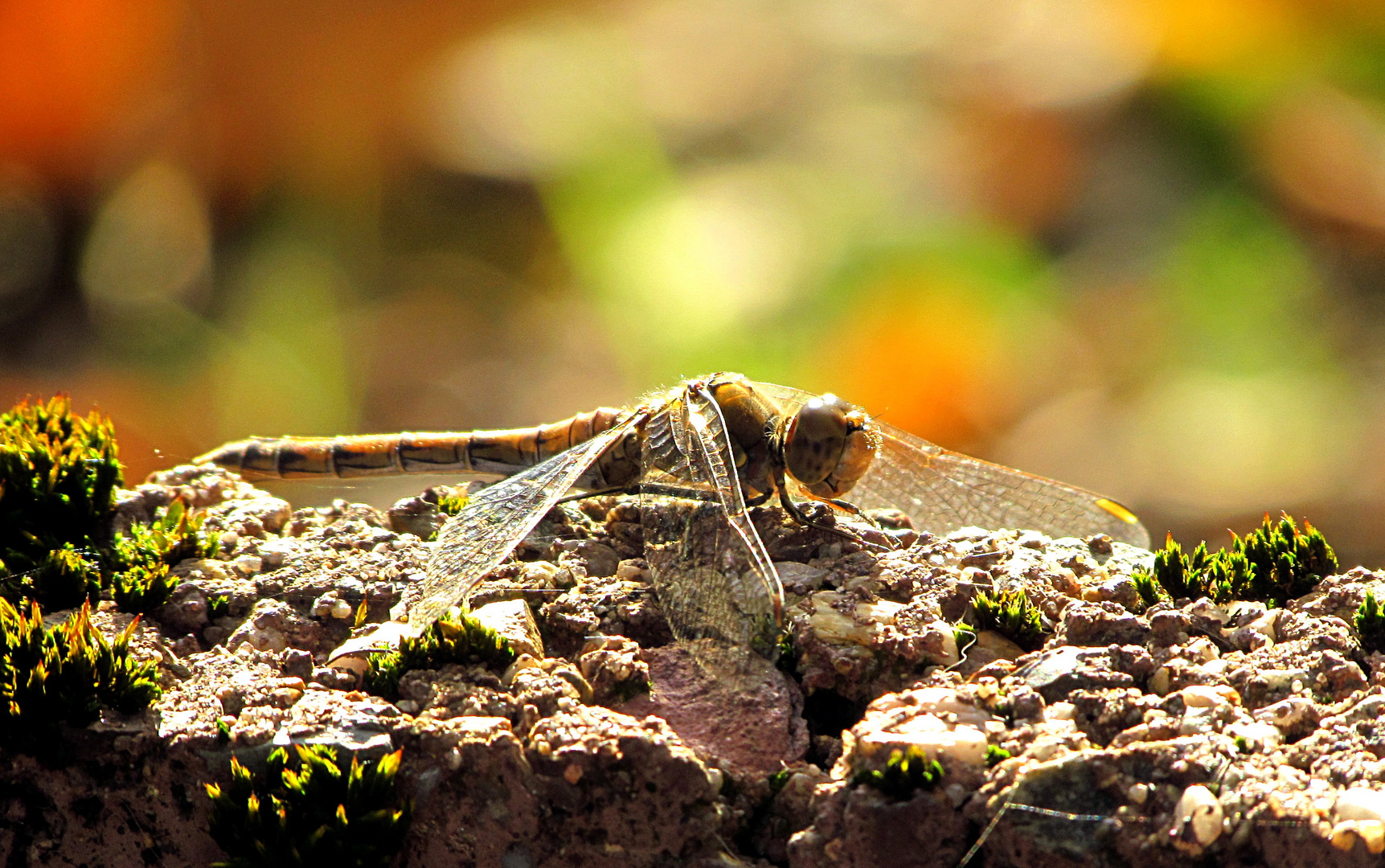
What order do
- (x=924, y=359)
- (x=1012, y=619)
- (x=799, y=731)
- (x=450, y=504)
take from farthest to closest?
(x=924, y=359)
(x=450, y=504)
(x=1012, y=619)
(x=799, y=731)

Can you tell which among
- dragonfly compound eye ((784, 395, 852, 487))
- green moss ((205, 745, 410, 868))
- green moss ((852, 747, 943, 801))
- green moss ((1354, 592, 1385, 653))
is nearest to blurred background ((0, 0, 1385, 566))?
dragonfly compound eye ((784, 395, 852, 487))

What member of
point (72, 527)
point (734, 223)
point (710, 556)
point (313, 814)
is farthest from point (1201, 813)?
point (734, 223)

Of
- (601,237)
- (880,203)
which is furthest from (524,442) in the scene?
(880,203)

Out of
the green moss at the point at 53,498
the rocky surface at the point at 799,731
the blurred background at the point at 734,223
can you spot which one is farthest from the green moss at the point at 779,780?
the blurred background at the point at 734,223

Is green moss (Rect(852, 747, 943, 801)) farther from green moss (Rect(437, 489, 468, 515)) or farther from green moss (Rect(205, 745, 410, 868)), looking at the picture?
green moss (Rect(437, 489, 468, 515))

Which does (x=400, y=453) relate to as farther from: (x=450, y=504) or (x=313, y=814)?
(x=313, y=814)

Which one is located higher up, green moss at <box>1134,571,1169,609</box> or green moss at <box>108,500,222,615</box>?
green moss at <box>108,500,222,615</box>
